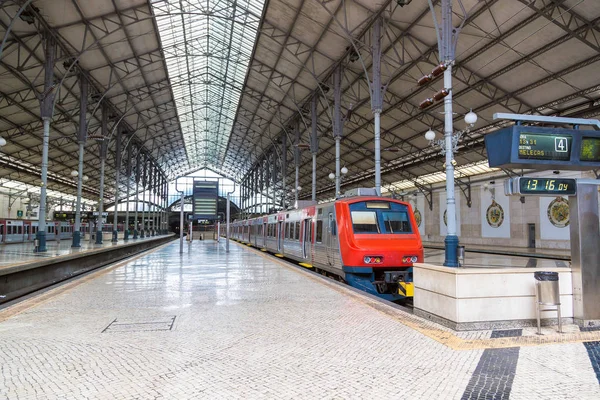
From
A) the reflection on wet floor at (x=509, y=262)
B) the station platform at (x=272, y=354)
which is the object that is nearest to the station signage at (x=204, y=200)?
the reflection on wet floor at (x=509, y=262)

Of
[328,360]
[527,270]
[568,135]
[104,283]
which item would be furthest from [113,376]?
[104,283]

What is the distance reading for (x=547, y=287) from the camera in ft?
21.2

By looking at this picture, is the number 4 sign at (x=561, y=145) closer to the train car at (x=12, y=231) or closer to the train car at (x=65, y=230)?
the train car at (x=12, y=231)

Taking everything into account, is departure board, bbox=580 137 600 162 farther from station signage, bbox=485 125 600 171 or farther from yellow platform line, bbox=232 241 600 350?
yellow platform line, bbox=232 241 600 350

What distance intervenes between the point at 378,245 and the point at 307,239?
5.26 meters

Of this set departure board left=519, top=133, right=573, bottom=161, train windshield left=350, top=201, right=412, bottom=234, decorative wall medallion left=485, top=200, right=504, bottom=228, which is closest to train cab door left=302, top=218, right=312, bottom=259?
train windshield left=350, top=201, right=412, bottom=234

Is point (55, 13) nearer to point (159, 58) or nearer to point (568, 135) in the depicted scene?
point (159, 58)

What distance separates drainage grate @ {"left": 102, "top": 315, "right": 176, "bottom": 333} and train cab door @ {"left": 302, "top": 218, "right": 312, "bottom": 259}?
898cm

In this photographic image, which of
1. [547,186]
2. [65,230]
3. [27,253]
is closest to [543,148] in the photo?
[547,186]

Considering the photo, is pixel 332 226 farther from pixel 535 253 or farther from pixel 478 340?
pixel 535 253

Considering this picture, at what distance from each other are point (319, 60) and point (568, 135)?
21082 millimetres

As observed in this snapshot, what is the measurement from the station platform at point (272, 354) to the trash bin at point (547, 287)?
50cm

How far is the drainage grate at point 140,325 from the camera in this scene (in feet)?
21.1

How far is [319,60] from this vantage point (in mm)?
26188
